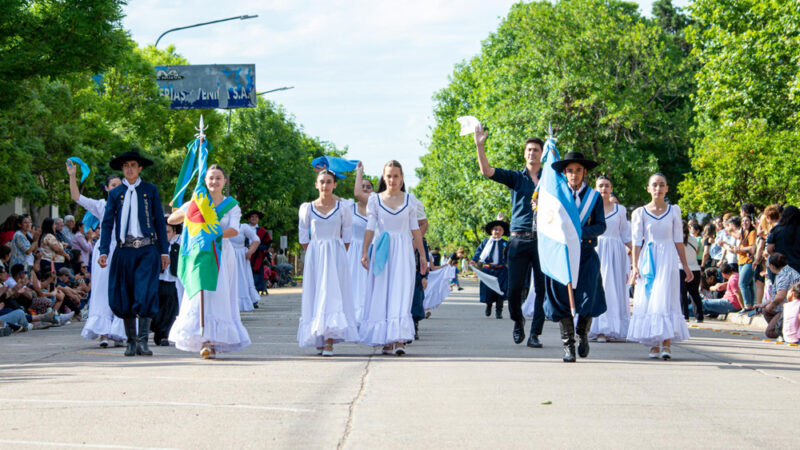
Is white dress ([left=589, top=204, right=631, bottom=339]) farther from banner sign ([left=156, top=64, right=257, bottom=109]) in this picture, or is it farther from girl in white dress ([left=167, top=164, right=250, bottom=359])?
banner sign ([left=156, top=64, right=257, bottom=109])

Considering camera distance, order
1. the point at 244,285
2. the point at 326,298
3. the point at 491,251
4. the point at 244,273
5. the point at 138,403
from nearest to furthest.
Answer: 1. the point at 138,403
2. the point at 326,298
3. the point at 491,251
4. the point at 244,285
5. the point at 244,273

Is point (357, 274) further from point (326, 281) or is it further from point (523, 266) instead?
point (523, 266)

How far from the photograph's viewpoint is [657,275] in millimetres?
12070

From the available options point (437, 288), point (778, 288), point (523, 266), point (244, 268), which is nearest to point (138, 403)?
point (523, 266)

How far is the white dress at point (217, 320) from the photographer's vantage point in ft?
37.6

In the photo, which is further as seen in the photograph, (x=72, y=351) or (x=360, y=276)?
(x=360, y=276)

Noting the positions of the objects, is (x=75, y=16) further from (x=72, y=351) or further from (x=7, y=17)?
(x=72, y=351)

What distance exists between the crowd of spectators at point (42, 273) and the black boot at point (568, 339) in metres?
8.43

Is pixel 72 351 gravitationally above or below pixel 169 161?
below

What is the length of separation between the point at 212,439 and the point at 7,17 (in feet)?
44.7

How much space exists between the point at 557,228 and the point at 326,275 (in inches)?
100

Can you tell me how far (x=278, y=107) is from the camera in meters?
76.4

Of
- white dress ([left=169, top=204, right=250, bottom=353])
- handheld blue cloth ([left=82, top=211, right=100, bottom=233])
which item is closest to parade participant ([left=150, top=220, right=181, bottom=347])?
handheld blue cloth ([left=82, top=211, right=100, bottom=233])

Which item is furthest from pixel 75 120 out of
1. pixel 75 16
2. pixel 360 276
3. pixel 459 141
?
pixel 459 141
